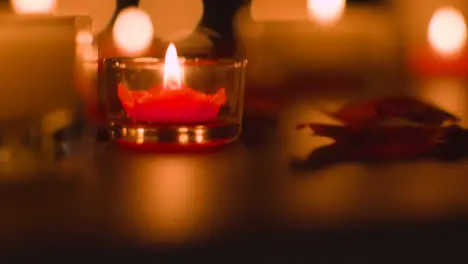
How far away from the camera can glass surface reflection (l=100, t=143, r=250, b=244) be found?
406 millimetres

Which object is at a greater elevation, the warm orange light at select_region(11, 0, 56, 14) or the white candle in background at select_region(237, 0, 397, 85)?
the warm orange light at select_region(11, 0, 56, 14)

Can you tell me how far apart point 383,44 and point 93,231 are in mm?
1099

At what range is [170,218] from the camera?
427 millimetres

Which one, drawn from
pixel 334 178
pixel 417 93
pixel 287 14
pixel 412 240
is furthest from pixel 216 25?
pixel 412 240

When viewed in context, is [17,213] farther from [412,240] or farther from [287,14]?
[287,14]

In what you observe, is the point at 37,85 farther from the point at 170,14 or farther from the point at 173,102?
the point at 170,14

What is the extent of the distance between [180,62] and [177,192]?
0.30 meters

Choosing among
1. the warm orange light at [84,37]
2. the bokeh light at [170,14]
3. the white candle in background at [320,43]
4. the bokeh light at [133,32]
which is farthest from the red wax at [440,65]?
the bokeh light at [170,14]

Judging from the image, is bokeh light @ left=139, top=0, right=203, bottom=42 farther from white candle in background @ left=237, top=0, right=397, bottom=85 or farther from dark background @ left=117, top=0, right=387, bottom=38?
white candle in background @ left=237, top=0, right=397, bottom=85

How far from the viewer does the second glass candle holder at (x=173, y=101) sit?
66cm

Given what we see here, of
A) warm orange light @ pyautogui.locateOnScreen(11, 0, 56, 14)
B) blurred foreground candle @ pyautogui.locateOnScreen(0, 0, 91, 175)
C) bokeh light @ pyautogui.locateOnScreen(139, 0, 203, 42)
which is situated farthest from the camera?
bokeh light @ pyautogui.locateOnScreen(139, 0, 203, 42)

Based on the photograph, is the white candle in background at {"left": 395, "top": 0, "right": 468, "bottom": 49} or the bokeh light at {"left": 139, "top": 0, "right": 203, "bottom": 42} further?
the bokeh light at {"left": 139, "top": 0, "right": 203, "bottom": 42}

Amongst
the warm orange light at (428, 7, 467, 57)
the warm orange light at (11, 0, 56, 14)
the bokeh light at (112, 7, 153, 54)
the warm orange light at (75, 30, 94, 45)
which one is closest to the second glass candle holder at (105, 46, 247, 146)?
the warm orange light at (75, 30, 94, 45)

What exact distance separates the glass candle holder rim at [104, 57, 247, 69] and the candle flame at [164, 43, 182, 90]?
38mm
